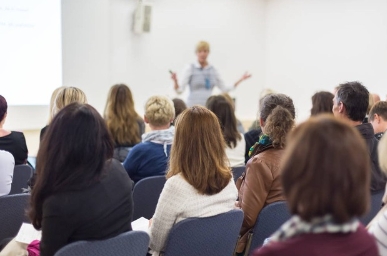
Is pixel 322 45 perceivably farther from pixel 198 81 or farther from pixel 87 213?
pixel 87 213

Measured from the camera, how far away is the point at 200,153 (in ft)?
7.18

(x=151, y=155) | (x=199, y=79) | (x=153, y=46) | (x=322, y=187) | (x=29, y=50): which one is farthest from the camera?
(x=153, y=46)

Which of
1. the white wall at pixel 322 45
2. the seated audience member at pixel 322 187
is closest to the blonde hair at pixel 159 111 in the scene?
the seated audience member at pixel 322 187

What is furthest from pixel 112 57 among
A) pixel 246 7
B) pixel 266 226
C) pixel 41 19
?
pixel 266 226

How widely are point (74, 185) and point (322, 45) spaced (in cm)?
597

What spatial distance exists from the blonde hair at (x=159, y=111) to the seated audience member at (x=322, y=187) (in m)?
2.14

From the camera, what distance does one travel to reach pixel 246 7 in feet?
24.7

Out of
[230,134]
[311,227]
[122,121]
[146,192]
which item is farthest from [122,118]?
[311,227]

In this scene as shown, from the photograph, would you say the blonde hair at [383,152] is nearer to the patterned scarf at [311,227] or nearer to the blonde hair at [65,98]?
the patterned scarf at [311,227]

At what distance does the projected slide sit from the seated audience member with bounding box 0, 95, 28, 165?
2.14 meters

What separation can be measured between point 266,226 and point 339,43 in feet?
16.5

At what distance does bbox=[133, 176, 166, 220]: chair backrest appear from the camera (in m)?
2.93

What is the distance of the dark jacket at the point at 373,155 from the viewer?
2.65m

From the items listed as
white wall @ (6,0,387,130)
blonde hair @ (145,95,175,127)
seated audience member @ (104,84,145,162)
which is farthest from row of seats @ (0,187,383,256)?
white wall @ (6,0,387,130)
